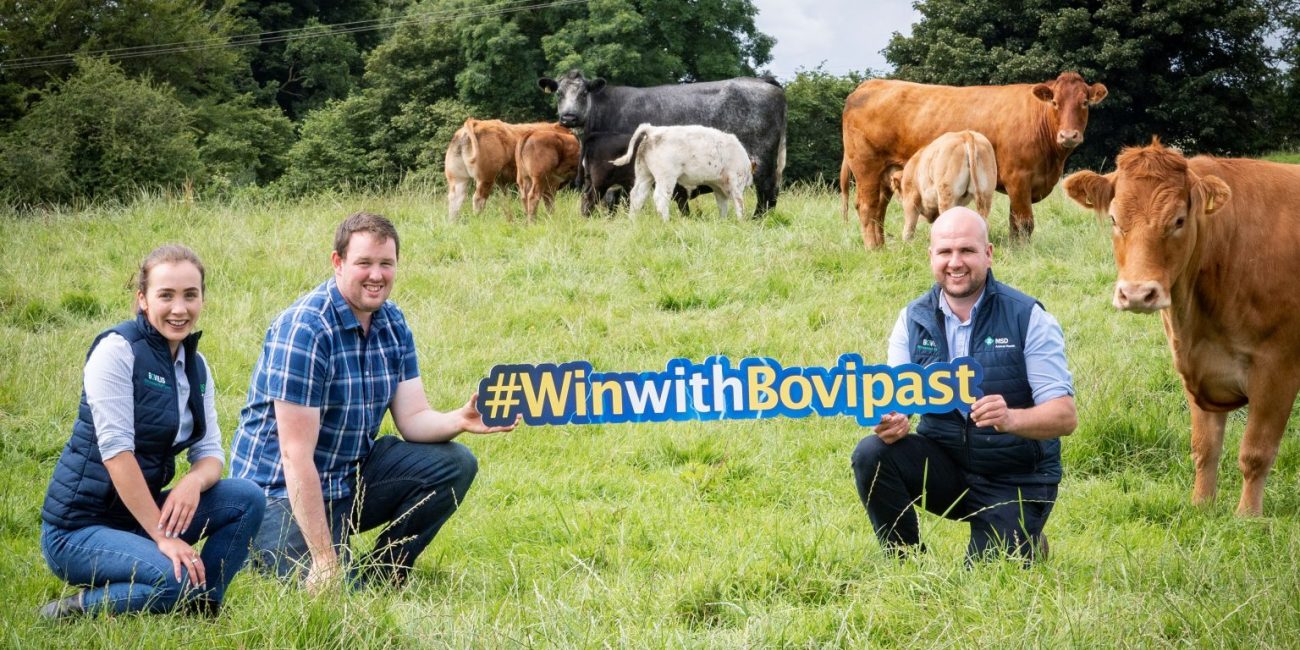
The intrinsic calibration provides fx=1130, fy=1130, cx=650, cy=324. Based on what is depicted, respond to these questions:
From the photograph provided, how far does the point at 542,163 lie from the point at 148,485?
10.3m

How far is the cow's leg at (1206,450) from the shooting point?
5.28 m

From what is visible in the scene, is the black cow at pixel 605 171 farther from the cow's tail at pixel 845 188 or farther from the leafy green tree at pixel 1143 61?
the leafy green tree at pixel 1143 61

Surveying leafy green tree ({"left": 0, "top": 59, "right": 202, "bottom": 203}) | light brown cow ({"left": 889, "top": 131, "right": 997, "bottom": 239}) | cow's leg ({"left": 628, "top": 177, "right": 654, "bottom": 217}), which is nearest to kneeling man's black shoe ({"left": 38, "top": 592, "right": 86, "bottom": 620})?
light brown cow ({"left": 889, "top": 131, "right": 997, "bottom": 239})

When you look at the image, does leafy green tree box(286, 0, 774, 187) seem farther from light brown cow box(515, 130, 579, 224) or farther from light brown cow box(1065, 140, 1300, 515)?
light brown cow box(1065, 140, 1300, 515)

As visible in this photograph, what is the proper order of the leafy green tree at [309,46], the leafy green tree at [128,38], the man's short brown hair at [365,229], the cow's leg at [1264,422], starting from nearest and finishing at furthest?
the man's short brown hair at [365,229]
the cow's leg at [1264,422]
the leafy green tree at [128,38]
the leafy green tree at [309,46]

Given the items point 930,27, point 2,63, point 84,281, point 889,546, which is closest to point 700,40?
point 930,27

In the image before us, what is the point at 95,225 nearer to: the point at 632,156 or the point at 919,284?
the point at 632,156

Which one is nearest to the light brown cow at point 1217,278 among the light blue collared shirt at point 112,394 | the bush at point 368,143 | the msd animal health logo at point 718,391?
the msd animal health logo at point 718,391

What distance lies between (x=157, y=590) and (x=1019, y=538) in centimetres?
295

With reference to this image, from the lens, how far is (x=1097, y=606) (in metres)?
3.36

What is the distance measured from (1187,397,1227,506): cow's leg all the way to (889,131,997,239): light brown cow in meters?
4.90

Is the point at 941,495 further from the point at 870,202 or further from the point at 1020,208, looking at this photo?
the point at 870,202

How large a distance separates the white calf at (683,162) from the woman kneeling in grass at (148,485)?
9286mm

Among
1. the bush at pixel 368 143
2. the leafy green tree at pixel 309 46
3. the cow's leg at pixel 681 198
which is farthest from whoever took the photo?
the leafy green tree at pixel 309 46
